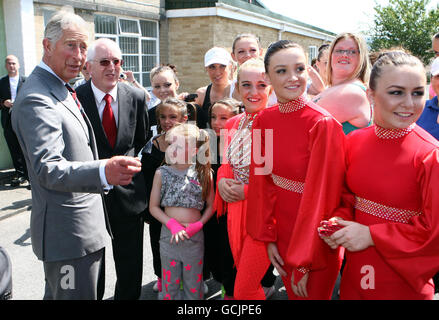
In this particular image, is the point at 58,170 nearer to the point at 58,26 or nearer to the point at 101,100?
the point at 58,26

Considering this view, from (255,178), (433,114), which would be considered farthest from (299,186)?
(433,114)

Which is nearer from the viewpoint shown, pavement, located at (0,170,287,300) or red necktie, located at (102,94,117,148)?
red necktie, located at (102,94,117,148)

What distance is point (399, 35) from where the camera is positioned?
2442 cm

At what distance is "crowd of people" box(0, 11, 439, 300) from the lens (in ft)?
5.56

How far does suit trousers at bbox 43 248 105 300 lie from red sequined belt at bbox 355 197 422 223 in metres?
1.58

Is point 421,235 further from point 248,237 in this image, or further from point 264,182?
point 248,237

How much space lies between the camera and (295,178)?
2049 millimetres

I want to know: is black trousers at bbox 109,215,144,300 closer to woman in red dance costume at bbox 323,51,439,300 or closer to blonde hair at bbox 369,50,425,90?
woman in red dance costume at bbox 323,51,439,300

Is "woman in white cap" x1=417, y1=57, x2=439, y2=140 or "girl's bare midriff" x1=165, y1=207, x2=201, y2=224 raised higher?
"woman in white cap" x1=417, y1=57, x2=439, y2=140

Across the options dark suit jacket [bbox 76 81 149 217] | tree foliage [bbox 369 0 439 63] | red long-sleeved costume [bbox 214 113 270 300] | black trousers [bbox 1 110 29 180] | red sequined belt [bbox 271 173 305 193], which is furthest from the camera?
tree foliage [bbox 369 0 439 63]

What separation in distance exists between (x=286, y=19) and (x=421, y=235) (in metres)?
17.8

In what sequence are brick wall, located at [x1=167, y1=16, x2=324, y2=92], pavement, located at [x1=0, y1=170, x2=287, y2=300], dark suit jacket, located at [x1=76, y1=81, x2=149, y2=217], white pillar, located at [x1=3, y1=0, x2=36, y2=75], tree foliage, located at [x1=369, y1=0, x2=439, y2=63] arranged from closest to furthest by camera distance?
dark suit jacket, located at [x1=76, y1=81, x2=149, y2=217] < pavement, located at [x1=0, y1=170, x2=287, y2=300] < white pillar, located at [x1=3, y1=0, x2=36, y2=75] < brick wall, located at [x1=167, y1=16, x2=324, y2=92] < tree foliage, located at [x1=369, y1=0, x2=439, y2=63]

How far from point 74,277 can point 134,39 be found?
1065cm

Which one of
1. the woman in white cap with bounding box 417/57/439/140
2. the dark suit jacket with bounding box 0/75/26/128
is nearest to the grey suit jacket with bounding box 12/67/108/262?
the woman in white cap with bounding box 417/57/439/140
